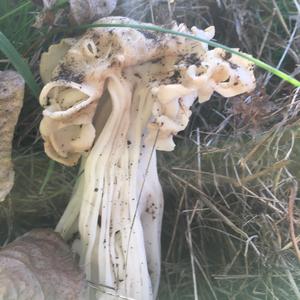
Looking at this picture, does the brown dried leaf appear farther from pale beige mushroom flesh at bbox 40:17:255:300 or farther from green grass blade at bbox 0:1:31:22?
green grass blade at bbox 0:1:31:22

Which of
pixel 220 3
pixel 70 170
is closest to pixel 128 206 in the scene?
pixel 70 170

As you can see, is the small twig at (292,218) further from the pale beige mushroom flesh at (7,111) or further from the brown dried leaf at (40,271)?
the pale beige mushroom flesh at (7,111)

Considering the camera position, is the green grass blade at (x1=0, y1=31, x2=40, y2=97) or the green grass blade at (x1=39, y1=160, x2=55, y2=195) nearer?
the green grass blade at (x1=0, y1=31, x2=40, y2=97)

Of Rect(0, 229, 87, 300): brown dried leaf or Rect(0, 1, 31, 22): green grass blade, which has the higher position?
Rect(0, 1, 31, 22): green grass blade

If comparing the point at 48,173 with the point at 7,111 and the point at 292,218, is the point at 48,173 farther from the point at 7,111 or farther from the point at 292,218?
the point at 292,218

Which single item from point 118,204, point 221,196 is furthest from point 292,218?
point 118,204

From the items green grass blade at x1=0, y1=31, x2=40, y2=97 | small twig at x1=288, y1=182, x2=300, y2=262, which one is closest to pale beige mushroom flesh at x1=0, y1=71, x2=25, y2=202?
green grass blade at x1=0, y1=31, x2=40, y2=97

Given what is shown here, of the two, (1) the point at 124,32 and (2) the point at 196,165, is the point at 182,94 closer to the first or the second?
(1) the point at 124,32
